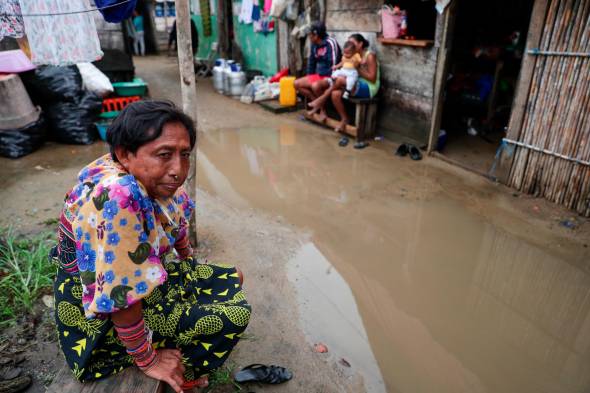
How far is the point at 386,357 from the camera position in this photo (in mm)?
2426

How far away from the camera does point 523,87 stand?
4.18 metres

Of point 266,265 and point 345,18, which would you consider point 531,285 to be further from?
point 345,18

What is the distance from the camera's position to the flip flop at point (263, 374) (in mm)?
2166

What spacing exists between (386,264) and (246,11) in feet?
27.4

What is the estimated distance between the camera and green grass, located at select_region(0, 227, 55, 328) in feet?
8.54

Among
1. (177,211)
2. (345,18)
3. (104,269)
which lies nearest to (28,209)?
(177,211)

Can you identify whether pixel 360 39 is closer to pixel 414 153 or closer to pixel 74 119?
pixel 414 153

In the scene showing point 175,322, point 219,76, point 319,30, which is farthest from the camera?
point 219,76

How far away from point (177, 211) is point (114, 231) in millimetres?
498

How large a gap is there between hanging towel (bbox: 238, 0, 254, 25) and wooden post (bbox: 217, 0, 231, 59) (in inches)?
42.8

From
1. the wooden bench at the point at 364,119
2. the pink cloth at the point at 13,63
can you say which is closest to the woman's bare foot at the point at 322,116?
the wooden bench at the point at 364,119

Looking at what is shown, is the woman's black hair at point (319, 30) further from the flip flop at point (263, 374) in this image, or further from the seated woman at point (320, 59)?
the flip flop at point (263, 374)

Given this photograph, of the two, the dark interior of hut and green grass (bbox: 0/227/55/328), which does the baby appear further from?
green grass (bbox: 0/227/55/328)

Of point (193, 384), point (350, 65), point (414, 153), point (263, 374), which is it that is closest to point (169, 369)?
point (193, 384)
